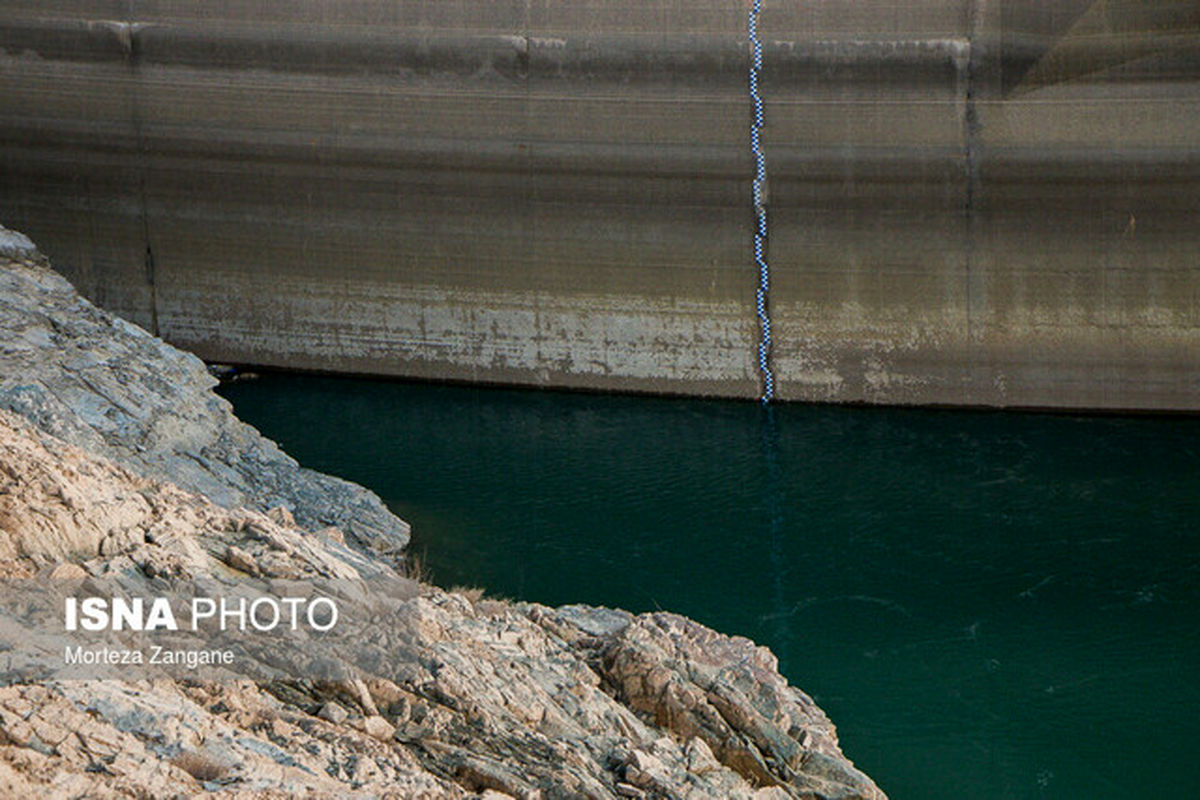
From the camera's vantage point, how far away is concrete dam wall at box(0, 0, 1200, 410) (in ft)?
52.9

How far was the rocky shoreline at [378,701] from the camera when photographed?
5.84m

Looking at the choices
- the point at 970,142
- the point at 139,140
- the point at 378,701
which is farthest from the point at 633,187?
the point at 378,701

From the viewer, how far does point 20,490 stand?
729cm

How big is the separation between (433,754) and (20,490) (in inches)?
94.8

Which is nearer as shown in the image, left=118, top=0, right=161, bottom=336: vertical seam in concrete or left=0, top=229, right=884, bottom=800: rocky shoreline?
left=0, top=229, right=884, bottom=800: rocky shoreline

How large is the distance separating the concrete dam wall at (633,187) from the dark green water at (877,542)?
701 mm

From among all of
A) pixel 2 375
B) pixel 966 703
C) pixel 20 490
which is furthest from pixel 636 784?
pixel 2 375

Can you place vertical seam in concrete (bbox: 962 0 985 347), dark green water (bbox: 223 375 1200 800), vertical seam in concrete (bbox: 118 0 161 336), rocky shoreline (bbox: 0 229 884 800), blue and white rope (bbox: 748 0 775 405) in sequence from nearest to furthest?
rocky shoreline (bbox: 0 229 884 800) → dark green water (bbox: 223 375 1200 800) → vertical seam in concrete (bbox: 962 0 985 347) → blue and white rope (bbox: 748 0 775 405) → vertical seam in concrete (bbox: 118 0 161 336)

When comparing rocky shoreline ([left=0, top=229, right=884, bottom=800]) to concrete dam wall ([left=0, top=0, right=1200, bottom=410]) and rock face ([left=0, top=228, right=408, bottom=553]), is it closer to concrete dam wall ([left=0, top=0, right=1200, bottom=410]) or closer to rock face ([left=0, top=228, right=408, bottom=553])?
rock face ([left=0, top=228, right=408, bottom=553])

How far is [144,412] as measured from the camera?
12633 mm

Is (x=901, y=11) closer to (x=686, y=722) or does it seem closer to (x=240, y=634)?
(x=686, y=722)

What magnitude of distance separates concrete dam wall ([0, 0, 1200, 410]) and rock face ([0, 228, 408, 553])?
4355 mm

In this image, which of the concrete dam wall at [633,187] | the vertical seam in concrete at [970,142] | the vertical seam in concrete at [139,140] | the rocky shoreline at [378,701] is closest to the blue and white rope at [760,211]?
the concrete dam wall at [633,187]

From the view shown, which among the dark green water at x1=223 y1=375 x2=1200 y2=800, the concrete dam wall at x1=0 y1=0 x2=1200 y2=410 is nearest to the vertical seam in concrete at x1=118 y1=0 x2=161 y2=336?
the concrete dam wall at x1=0 y1=0 x2=1200 y2=410
